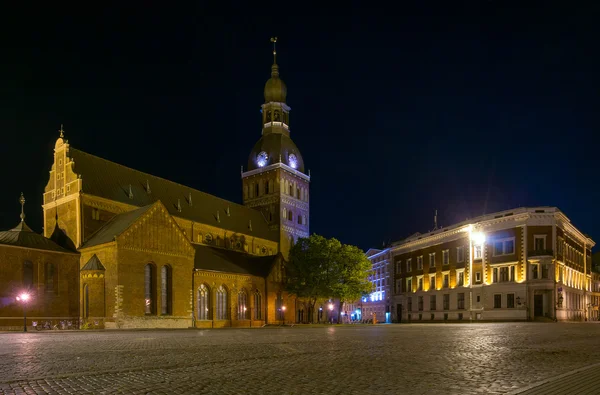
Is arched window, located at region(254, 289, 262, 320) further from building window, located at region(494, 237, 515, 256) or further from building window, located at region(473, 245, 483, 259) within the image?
building window, located at region(494, 237, 515, 256)

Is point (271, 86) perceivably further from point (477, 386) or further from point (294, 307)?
point (477, 386)

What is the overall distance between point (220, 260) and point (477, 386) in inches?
2159

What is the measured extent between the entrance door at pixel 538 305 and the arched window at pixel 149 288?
41.9 m

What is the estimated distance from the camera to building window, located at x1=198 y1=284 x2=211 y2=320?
185 feet

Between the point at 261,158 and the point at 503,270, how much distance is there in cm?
4239

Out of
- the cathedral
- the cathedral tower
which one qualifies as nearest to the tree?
the cathedral

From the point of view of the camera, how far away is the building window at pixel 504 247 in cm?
5919

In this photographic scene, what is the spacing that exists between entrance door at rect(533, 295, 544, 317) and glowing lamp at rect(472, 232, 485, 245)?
893 centimetres

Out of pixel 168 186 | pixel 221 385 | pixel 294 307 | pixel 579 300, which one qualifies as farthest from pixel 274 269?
pixel 221 385

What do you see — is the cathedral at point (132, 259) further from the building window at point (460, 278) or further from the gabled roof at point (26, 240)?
the building window at point (460, 278)

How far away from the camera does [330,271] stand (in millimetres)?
63438

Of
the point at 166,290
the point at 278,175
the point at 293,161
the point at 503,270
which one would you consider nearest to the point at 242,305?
the point at 166,290

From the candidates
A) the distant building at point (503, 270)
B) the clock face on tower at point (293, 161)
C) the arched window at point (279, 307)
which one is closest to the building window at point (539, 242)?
the distant building at point (503, 270)

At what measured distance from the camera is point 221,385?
913cm
